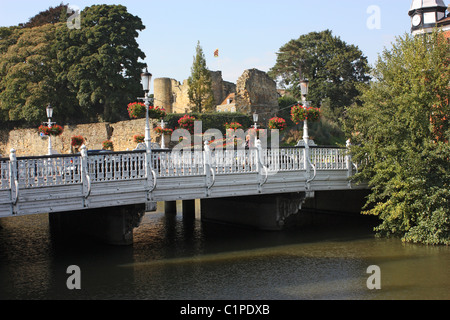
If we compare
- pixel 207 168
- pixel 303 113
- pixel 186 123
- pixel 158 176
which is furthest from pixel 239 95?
pixel 158 176

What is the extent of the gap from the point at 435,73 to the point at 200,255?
10012mm

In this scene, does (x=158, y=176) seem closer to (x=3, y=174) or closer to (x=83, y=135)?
(x=3, y=174)

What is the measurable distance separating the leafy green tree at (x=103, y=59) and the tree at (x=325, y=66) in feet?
61.8

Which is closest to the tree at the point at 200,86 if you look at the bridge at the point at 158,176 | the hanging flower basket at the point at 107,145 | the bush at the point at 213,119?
the bush at the point at 213,119

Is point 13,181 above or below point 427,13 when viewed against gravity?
below

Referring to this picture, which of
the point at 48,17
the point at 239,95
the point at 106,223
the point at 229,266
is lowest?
the point at 229,266

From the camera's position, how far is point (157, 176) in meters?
15.0

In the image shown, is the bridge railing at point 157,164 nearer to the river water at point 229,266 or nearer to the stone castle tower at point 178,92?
the river water at point 229,266

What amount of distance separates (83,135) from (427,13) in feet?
101

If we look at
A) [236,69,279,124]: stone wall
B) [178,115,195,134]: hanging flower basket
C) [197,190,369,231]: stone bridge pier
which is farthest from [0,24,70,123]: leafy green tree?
[197,190,369,231]: stone bridge pier
